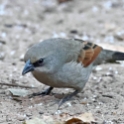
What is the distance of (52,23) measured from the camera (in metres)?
9.20

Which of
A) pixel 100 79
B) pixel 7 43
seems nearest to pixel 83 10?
pixel 7 43

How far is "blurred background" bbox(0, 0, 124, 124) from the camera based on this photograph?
7953mm

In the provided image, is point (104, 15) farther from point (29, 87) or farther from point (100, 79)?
point (29, 87)

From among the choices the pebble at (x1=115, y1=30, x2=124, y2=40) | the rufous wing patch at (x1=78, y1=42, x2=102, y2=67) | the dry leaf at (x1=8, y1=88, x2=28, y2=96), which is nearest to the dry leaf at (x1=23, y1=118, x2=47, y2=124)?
the dry leaf at (x1=8, y1=88, x2=28, y2=96)

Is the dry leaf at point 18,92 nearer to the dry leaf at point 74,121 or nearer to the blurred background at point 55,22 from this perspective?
the dry leaf at point 74,121

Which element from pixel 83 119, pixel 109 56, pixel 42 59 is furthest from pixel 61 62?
pixel 109 56

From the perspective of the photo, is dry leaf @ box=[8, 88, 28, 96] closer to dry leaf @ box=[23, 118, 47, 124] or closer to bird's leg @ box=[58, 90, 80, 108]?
bird's leg @ box=[58, 90, 80, 108]

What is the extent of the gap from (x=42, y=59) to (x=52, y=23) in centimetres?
380

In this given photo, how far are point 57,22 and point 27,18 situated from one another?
2.08 ft

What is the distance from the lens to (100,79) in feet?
22.0

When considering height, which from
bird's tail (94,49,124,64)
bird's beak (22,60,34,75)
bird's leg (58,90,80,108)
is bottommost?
bird's leg (58,90,80,108)

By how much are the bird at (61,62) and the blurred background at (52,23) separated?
0.80 metres

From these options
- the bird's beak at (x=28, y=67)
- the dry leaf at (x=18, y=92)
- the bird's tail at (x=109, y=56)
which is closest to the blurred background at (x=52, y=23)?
the bird's tail at (x=109, y=56)

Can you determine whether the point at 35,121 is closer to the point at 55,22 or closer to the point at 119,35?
the point at 119,35
